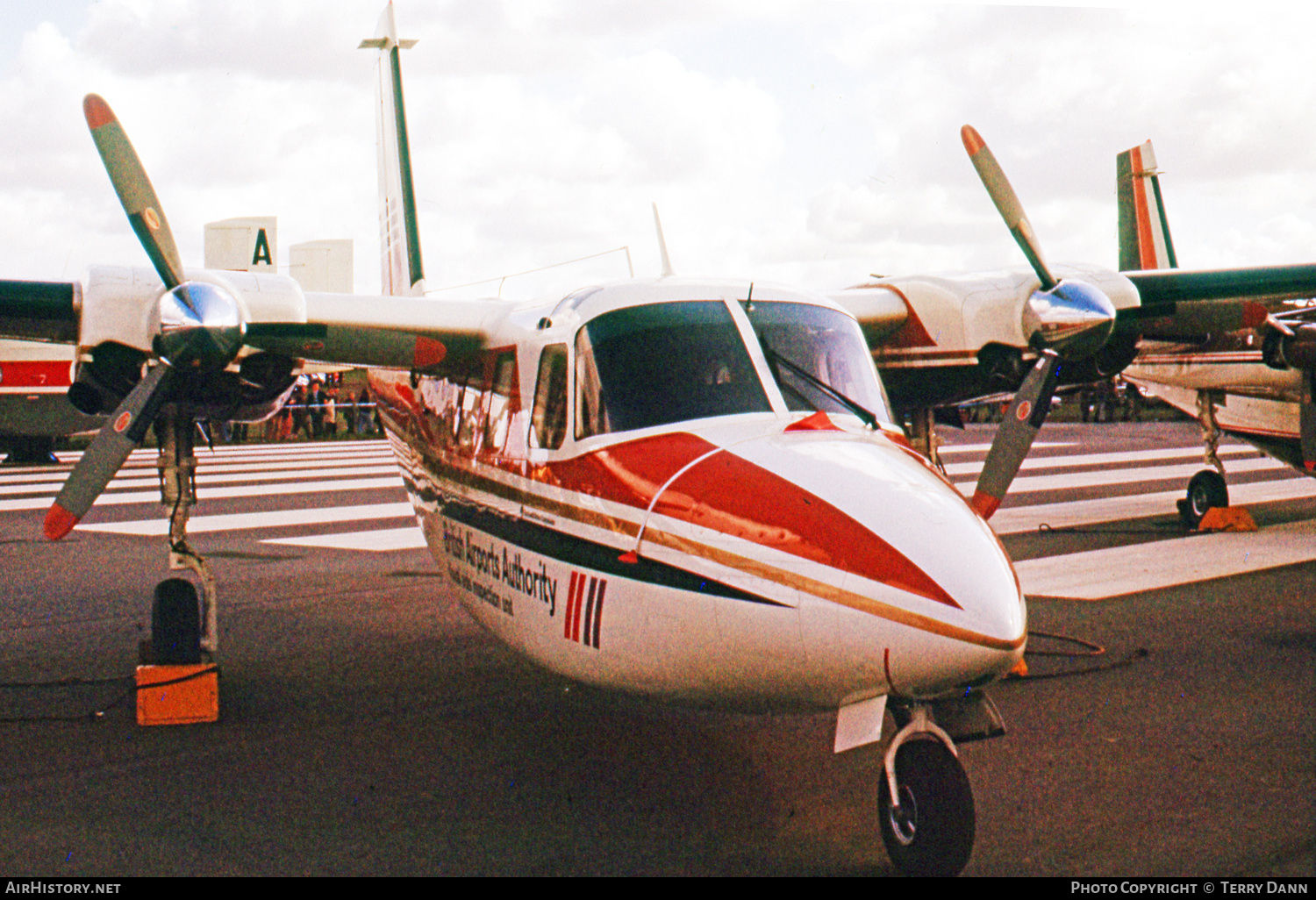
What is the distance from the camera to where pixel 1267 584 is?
8.73 m

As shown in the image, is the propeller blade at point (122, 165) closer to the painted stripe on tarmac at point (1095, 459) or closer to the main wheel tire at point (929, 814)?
the main wheel tire at point (929, 814)

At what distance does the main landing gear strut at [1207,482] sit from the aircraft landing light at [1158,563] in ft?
1.40

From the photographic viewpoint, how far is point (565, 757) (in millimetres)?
4906

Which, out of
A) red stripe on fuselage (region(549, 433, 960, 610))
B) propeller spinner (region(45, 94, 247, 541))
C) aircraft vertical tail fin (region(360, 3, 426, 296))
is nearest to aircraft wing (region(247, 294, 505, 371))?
propeller spinner (region(45, 94, 247, 541))

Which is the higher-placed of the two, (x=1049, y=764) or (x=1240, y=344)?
(x=1240, y=344)

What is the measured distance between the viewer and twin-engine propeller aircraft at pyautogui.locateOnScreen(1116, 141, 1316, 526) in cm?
762

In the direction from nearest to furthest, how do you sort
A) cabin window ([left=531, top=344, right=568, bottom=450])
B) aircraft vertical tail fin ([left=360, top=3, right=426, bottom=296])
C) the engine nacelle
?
cabin window ([left=531, top=344, right=568, bottom=450])
the engine nacelle
aircraft vertical tail fin ([left=360, top=3, right=426, bottom=296])

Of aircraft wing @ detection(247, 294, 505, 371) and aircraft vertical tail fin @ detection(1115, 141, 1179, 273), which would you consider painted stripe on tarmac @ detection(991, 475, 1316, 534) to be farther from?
aircraft wing @ detection(247, 294, 505, 371)

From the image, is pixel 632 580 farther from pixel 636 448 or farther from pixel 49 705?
pixel 49 705

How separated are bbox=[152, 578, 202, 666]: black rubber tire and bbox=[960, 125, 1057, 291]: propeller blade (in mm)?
5213

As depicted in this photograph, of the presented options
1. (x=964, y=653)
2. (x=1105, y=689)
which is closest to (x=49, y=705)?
(x=964, y=653)

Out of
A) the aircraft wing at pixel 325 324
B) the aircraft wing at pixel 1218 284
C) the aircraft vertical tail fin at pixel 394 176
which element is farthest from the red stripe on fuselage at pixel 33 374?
the aircraft wing at pixel 1218 284

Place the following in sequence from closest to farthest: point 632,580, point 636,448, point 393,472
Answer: point 632,580, point 636,448, point 393,472
